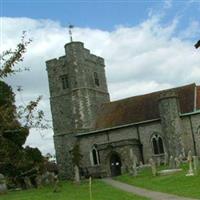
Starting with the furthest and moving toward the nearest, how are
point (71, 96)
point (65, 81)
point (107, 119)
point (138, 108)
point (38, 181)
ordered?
1. point (65, 81)
2. point (71, 96)
3. point (107, 119)
4. point (138, 108)
5. point (38, 181)

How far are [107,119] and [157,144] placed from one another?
6795 mm

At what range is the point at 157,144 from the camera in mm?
48250

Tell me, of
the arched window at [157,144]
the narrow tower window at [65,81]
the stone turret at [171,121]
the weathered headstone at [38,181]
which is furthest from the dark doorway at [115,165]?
the weathered headstone at [38,181]

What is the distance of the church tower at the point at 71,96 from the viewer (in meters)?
53.6

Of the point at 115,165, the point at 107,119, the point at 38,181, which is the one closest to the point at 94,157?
the point at 115,165

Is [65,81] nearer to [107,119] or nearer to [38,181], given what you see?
[107,119]

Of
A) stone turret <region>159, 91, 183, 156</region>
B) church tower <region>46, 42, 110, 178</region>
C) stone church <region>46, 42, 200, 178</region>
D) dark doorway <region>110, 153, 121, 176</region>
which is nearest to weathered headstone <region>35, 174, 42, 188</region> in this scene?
stone church <region>46, 42, 200, 178</region>

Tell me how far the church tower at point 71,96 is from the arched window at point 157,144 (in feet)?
25.6

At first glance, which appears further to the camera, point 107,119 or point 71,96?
point 71,96

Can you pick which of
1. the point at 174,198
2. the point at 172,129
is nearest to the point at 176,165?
the point at 172,129

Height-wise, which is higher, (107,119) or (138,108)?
(138,108)

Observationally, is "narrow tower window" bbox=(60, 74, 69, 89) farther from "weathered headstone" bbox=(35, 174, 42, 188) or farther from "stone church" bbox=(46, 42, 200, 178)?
"weathered headstone" bbox=(35, 174, 42, 188)

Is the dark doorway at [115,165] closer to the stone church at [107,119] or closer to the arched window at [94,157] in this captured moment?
the stone church at [107,119]

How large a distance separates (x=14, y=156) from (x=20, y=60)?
2.00 meters
